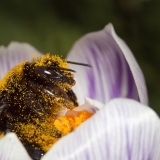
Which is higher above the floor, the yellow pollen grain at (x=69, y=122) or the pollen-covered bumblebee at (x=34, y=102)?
the pollen-covered bumblebee at (x=34, y=102)

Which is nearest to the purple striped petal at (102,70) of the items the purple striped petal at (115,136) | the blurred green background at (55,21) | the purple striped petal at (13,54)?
the purple striped petal at (13,54)

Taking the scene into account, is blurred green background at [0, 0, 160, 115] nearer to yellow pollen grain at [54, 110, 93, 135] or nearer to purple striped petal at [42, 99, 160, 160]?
yellow pollen grain at [54, 110, 93, 135]

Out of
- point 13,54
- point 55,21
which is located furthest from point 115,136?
point 55,21

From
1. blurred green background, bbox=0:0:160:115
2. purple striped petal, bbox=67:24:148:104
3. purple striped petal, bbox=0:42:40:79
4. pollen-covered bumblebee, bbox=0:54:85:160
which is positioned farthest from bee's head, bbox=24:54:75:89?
blurred green background, bbox=0:0:160:115

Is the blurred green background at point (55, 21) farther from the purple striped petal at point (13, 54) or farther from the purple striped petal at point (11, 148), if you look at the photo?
the purple striped petal at point (11, 148)

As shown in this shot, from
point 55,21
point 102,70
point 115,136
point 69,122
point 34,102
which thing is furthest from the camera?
point 55,21

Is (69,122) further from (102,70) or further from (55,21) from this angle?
(55,21)
